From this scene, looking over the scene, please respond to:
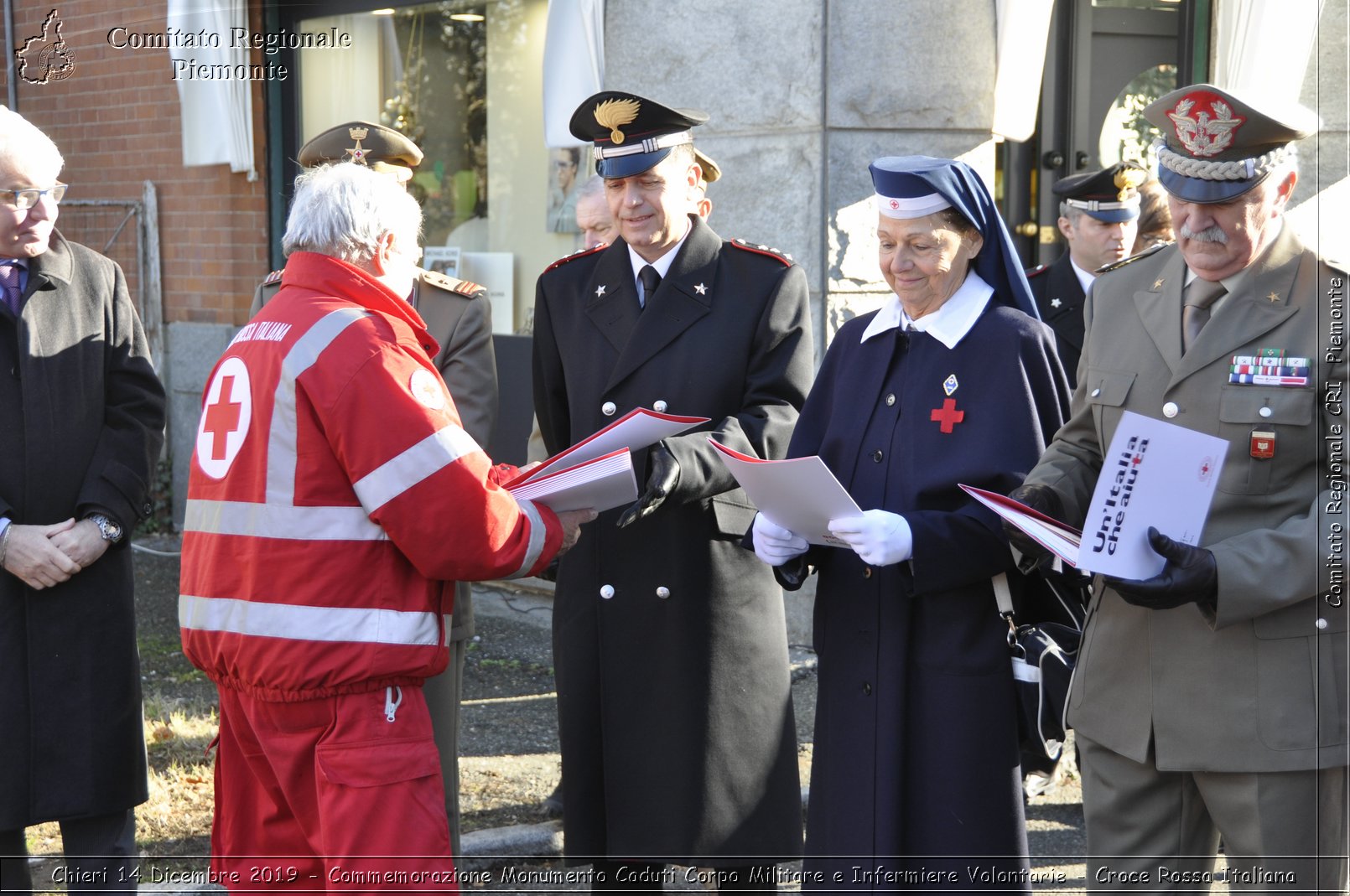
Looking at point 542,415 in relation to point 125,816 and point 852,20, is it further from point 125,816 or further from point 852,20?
point 852,20

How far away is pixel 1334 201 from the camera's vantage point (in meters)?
3.22

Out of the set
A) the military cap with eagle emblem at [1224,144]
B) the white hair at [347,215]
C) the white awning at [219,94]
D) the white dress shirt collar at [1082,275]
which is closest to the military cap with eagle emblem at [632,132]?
the white hair at [347,215]

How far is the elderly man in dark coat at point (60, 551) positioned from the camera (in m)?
3.69

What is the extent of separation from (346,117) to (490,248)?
164 centimetres

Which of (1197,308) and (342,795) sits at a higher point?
(1197,308)

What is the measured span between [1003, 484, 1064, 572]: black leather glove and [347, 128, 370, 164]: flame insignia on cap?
2.47 m

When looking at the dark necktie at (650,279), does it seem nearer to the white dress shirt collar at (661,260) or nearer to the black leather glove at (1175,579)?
the white dress shirt collar at (661,260)

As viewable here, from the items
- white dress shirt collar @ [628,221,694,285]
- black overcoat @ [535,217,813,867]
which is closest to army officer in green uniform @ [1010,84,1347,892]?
black overcoat @ [535,217,813,867]

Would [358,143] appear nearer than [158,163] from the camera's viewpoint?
Yes

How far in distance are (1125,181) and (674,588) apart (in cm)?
304

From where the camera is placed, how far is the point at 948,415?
3.02m

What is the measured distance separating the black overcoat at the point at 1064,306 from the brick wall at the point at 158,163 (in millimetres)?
5470

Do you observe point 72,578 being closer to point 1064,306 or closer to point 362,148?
point 362,148

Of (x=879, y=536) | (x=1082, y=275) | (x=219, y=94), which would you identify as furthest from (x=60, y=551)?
(x=219, y=94)
